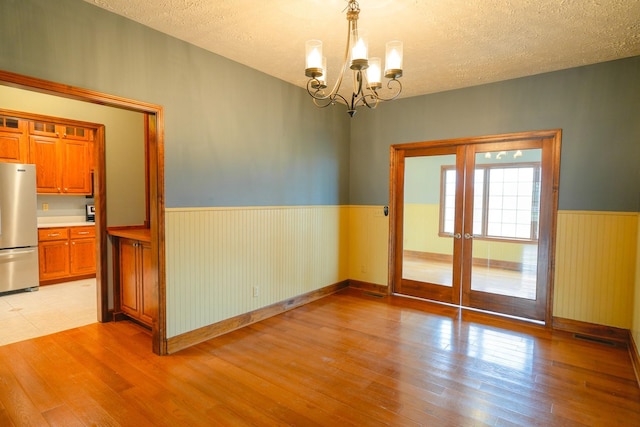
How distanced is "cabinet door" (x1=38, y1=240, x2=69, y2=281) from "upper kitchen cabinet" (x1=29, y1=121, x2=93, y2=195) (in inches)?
33.6

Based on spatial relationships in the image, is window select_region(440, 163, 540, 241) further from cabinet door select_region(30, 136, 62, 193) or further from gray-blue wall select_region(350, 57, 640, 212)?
cabinet door select_region(30, 136, 62, 193)

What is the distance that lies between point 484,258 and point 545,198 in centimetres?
96

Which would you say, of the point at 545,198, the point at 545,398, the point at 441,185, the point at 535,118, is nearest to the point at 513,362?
the point at 545,398

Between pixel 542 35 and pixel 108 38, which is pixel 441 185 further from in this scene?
pixel 108 38

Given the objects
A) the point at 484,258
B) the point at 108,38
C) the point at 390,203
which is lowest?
the point at 484,258

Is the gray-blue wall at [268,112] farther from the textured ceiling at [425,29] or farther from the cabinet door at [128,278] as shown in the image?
the cabinet door at [128,278]

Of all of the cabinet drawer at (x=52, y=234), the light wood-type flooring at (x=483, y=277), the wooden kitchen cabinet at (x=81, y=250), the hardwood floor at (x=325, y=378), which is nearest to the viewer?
the hardwood floor at (x=325, y=378)

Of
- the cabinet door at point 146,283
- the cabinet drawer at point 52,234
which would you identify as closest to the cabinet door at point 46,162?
the cabinet drawer at point 52,234

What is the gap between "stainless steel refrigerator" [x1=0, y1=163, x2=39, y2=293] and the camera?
14.8 ft

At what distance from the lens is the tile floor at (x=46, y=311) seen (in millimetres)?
3418

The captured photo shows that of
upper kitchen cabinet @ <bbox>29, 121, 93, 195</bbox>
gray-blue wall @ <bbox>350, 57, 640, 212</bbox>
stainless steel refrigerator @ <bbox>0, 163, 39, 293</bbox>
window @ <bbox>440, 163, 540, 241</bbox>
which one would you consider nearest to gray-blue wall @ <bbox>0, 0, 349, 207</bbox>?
gray-blue wall @ <bbox>350, 57, 640, 212</bbox>

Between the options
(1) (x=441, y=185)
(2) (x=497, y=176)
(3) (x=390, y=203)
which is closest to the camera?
(2) (x=497, y=176)

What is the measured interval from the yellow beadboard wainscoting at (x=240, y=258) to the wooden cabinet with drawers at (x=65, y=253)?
11.4ft

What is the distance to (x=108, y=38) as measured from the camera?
8.36ft
